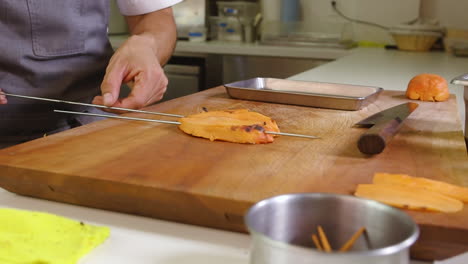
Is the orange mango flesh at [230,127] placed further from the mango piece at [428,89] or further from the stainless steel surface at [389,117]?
the mango piece at [428,89]

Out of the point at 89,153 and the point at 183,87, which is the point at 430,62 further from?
the point at 89,153

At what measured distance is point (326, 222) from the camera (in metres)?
0.55

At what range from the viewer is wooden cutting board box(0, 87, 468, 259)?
0.69 m

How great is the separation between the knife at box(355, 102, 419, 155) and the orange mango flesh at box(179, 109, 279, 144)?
0.17 metres

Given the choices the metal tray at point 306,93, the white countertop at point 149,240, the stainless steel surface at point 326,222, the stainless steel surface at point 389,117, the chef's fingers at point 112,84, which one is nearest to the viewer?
the stainless steel surface at point 326,222

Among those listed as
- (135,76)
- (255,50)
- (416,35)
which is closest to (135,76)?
(135,76)

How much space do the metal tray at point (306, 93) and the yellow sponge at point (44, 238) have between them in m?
0.77

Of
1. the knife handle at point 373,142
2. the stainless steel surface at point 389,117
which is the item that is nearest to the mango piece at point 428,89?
the stainless steel surface at point 389,117

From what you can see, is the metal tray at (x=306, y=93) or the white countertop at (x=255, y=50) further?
the white countertop at (x=255, y=50)

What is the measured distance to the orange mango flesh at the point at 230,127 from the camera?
0.95 m

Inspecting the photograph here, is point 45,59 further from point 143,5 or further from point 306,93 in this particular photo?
point 306,93

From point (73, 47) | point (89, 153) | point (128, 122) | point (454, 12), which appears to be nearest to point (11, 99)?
point (73, 47)

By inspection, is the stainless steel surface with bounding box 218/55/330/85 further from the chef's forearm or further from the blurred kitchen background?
the chef's forearm

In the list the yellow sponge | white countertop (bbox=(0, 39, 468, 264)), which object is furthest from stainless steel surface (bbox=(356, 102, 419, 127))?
the yellow sponge
